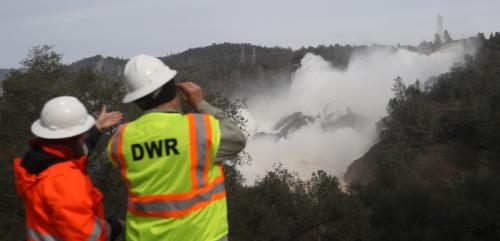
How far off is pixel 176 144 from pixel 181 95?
32.1 inches

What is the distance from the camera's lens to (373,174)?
224ft

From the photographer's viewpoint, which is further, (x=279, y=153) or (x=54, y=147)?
(x=279, y=153)

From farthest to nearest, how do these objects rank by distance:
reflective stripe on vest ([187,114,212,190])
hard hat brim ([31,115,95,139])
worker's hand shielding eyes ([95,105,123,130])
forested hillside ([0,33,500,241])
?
forested hillside ([0,33,500,241]) → worker's hand shielding eyes ([95,105,123,130]) → hard hat brim ([31,115,95,139]) → reflective stripe on vest ([187,114,212,190])

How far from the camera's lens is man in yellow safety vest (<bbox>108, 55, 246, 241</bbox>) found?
369 centimetres

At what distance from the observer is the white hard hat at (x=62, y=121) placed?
13.3 feet

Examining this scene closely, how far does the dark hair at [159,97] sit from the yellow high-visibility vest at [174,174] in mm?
137

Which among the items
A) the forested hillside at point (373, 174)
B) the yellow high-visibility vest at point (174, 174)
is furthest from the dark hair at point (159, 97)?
the forested hillside at point (373, 174)

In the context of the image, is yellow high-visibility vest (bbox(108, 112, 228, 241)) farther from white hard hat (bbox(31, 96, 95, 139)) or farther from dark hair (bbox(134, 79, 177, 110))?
white hard hat (bbox(31, 96, 95, 139))

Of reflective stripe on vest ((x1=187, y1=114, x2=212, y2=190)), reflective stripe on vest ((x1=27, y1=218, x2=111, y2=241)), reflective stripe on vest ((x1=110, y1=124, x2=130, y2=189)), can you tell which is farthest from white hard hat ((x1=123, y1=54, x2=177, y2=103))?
reflective stripe on vest ((x1=27, y1=218, x2=111, y2=241))

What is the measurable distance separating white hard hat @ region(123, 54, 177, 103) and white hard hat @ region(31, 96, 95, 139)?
54cm

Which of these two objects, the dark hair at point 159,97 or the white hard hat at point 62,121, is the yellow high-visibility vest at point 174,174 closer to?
the dark hair at point 159,97

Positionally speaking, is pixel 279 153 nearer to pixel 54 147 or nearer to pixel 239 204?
pixel 239 204

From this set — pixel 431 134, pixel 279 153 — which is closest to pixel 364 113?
pixel 279 153

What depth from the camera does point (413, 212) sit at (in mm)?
40156
